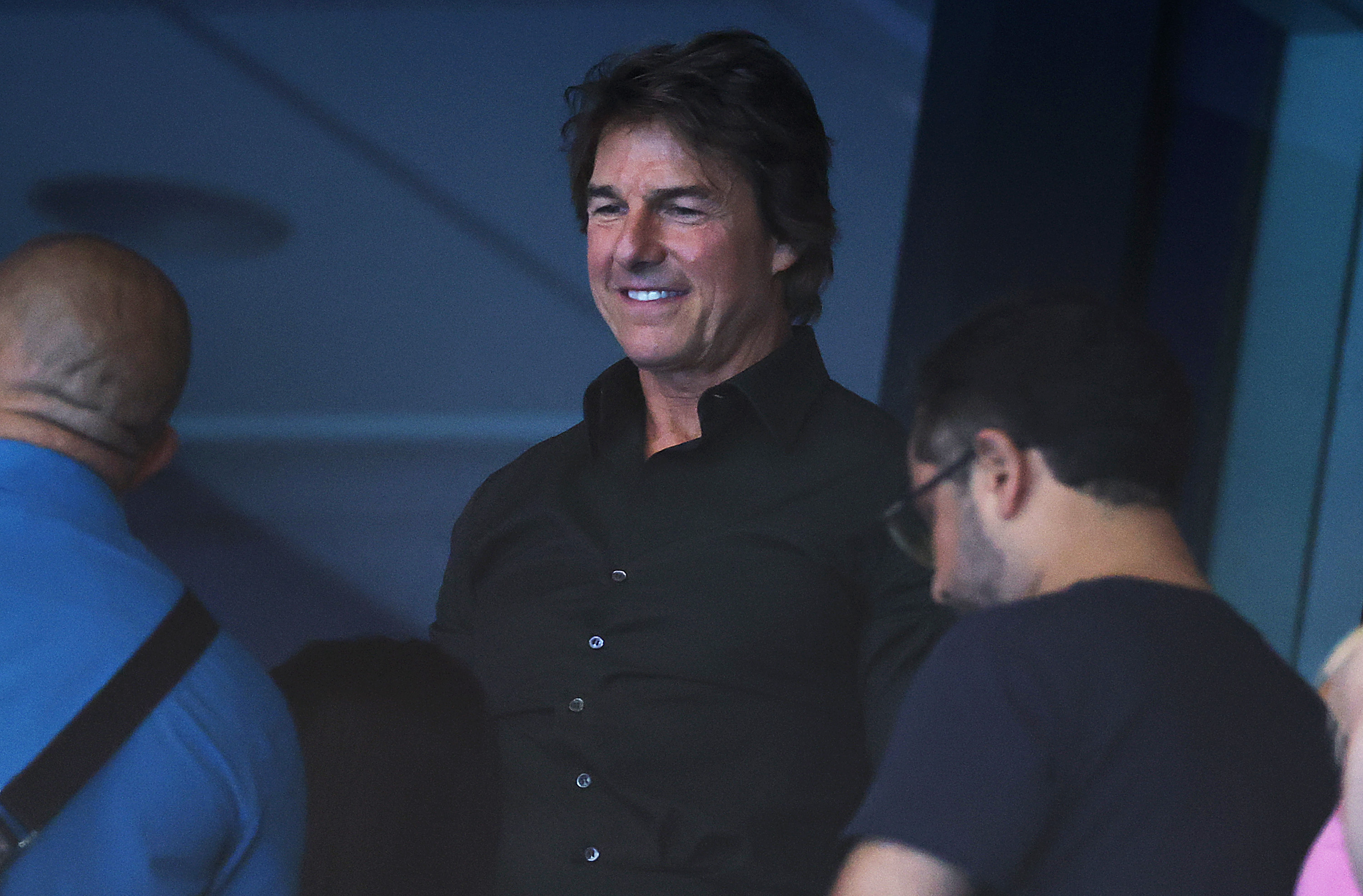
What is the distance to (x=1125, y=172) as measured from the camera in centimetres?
249

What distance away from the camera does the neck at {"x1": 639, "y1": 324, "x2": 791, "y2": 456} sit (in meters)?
1.62

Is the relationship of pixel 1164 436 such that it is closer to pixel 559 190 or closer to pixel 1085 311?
pixel 1085 311

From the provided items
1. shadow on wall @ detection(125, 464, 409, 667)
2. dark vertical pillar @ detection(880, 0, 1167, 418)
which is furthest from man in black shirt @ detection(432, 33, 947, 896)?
shadow on wall @ detection(125, 464, 409, 667)

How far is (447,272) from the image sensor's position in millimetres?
3010

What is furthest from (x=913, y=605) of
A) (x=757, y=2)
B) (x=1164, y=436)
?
(x=757, y=2)

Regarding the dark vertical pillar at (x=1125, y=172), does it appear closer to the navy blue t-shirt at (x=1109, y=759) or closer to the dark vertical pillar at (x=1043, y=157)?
the dark vertical pillar at (x=1043, y=157)

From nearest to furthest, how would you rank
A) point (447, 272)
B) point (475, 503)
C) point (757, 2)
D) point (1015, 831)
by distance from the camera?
1. point (1015, 831)
2. point (475, 503)
3. point (757, 2)
4. point (447, 272)

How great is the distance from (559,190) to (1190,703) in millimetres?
2301

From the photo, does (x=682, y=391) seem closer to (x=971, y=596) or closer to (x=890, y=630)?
(x=890, y=630)

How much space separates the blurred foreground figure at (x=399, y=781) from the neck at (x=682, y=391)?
0.35 m

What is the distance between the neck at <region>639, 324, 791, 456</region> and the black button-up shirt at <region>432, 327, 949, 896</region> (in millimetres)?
46

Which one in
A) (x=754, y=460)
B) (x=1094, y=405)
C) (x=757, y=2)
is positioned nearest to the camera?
(x=1094, y=405)

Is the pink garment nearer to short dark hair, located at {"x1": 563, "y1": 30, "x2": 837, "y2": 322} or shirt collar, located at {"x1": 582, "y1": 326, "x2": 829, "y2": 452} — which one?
shirt collar, located at {"x1": 582, "y1": 326, "x2": 829, "y2": 452}

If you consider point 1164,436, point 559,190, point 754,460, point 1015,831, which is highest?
point 559,190
